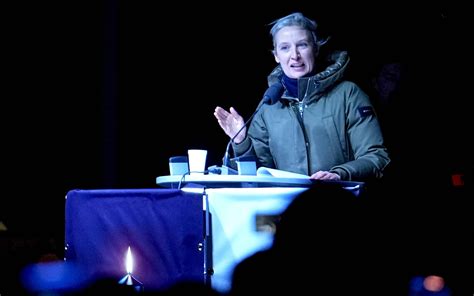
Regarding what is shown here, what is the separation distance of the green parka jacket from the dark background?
2.80ft

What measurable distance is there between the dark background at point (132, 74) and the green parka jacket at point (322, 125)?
2.80 feet

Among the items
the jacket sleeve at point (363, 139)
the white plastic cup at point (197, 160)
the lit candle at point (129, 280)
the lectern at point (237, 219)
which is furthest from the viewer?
the jacket sleeve at point (363, 139)

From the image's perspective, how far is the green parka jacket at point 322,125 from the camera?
301 centimetres

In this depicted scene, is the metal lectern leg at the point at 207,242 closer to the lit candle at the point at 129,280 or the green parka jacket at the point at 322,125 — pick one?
the lit candle at the point at 129,280

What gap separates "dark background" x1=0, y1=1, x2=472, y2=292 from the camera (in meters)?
4.05

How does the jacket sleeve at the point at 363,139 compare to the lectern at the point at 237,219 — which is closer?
the lectern at the point at 237,219

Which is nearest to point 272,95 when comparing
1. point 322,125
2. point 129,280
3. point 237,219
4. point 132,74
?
point 322,125

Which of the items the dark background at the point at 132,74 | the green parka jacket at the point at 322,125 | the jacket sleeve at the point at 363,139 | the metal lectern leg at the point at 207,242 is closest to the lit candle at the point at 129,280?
the metal lectern leg at the point at 207,242

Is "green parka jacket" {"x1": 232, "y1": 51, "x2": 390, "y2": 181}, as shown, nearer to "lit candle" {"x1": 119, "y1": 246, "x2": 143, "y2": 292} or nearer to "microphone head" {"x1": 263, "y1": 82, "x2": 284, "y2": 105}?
"microphone head" {"x1": 263, "y1": 82, "x2": 284, "y2": 105}

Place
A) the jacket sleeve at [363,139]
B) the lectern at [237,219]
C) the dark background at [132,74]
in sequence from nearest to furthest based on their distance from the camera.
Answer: the lectern at [237,219], the jacket sleeve at [363,139], the dark background at [132,74]
